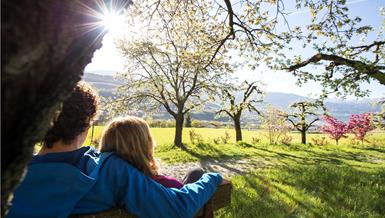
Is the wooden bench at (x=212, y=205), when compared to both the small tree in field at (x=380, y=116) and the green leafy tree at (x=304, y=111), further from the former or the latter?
the small tree in field at (x=380, y=116)

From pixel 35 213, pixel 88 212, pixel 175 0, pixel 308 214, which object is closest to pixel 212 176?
pixel 88 212

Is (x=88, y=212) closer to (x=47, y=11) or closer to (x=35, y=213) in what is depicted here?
(x=35, y=213)

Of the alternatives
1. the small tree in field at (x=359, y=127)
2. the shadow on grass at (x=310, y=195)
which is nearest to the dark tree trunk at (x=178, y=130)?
the shadow on grass at (x=310, y=195)

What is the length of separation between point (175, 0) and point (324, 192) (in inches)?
219

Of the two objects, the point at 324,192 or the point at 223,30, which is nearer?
the point at 324,192

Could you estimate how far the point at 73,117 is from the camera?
2.32 m

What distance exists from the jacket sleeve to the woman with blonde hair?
0.10m

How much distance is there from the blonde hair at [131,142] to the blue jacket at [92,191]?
86mm

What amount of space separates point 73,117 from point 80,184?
1.44ft

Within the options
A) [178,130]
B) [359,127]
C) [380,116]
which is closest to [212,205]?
[380,116]

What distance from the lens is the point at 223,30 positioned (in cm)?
959

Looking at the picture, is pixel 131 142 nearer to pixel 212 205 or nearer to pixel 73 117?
pixel 73 117

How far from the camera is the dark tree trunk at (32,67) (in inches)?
27.1

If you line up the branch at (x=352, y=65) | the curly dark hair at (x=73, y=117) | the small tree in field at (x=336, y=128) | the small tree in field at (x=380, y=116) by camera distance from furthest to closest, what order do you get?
1. the small tree in field at (x=336, y=128)
2. the small tree in field at (x=380, y=116)
3. the branch at (x=352, y=65)
4. the curly dark hair at (x=73, y=117)
